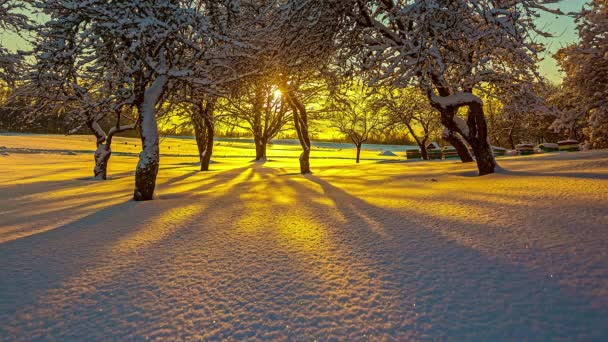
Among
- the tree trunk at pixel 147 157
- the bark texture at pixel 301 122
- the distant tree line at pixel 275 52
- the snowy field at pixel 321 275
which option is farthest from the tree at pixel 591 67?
the tree trunk at pixel 147 157

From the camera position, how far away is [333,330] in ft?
5.50

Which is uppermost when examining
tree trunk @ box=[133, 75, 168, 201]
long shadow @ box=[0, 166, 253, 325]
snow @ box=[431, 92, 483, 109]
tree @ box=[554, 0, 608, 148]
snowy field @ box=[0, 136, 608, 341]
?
tree @ box=[554, 0, 608, 148]

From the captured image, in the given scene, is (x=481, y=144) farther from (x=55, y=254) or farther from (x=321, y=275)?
(x=55, y=254)

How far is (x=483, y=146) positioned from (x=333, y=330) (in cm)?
771

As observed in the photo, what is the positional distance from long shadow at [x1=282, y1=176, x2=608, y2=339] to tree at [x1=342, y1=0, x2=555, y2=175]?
4.00m

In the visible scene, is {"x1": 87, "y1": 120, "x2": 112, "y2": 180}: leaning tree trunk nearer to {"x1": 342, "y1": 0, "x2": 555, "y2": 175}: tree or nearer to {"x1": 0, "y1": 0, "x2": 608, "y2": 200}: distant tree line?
{"x1": 0, "y1": 0, "x2": 608, "y2": 200}: distant tree line

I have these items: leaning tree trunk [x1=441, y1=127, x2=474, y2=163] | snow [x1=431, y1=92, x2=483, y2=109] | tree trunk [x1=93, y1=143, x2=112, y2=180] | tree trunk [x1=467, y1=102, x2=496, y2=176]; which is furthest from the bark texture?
tree trunk [x1=93, y1=143, x2=112, y2=180]

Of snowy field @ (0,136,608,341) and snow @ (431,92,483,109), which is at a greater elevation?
snow @ (431,92,483,109)

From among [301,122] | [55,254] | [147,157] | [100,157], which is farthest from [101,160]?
[55,254]

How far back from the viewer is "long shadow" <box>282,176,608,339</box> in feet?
5.30

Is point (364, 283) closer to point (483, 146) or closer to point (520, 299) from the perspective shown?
point (520, 299)

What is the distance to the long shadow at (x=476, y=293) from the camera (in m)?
1.62

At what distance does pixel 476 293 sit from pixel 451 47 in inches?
277

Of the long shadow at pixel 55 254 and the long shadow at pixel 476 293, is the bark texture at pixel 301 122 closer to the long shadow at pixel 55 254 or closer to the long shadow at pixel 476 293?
the long shadow at pixel 55 254
